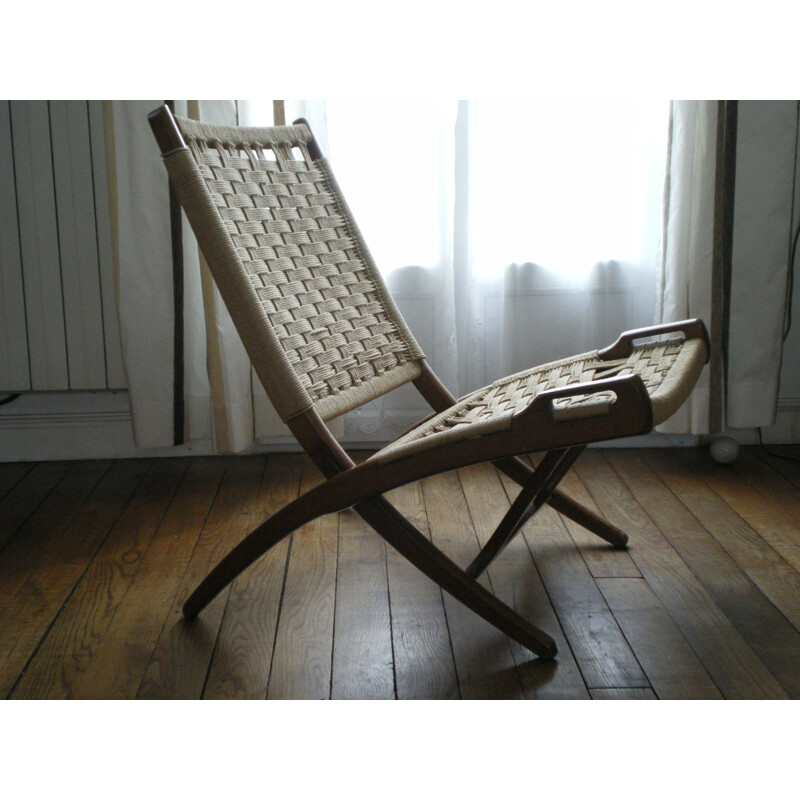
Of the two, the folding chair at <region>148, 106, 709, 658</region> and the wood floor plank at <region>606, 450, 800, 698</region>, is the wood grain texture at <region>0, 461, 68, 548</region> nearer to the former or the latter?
the folding chair at <region>148, 106, 709, 658</region>

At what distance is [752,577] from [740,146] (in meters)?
1.15

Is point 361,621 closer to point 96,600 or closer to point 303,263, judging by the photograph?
point 96,600

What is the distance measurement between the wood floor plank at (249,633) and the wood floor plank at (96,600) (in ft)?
0.71

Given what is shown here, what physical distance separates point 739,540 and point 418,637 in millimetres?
800

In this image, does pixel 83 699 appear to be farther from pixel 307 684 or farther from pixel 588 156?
pixel 588 156

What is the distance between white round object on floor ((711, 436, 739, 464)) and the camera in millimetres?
2277

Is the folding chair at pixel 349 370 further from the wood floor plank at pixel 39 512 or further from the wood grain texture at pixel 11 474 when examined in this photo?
the wood grain texture at pixel 11 474

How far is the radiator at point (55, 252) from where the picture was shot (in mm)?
2229

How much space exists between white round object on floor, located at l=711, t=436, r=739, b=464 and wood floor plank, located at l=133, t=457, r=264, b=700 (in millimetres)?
1237

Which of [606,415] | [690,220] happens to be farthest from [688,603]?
[690,220]

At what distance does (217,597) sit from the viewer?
1647 mm

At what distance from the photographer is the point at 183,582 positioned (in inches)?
67.0

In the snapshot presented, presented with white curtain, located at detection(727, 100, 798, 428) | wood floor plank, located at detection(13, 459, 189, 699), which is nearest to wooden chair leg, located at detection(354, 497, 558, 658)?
wood floor plank, located at detection(13, 459, 189, 699)
